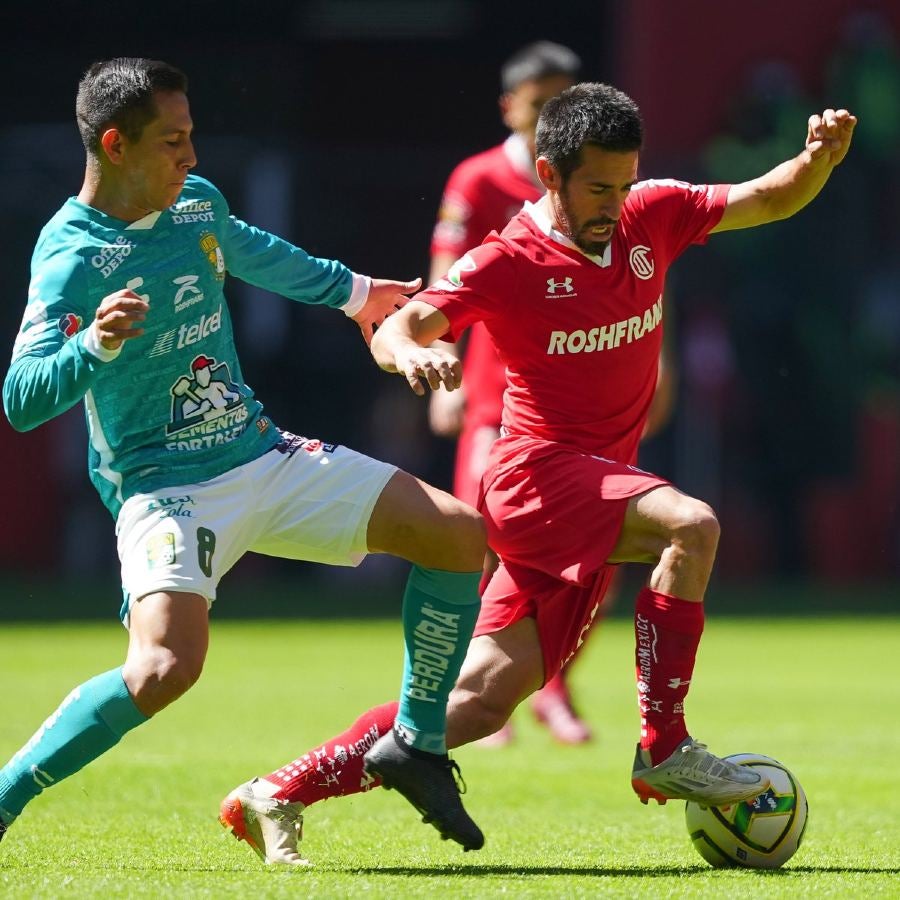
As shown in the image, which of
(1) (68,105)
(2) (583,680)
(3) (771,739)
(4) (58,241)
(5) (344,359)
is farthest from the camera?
(1) (68,105)

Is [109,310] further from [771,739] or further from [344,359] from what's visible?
[344,359]

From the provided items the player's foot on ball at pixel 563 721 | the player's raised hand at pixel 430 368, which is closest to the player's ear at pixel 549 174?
the player's raised hand at pixel 430 368

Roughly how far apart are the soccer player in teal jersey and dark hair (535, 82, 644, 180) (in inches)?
38.8

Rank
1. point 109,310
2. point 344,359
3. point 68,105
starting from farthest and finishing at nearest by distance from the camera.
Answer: point 68,105 → point 344,359 → point 109,310

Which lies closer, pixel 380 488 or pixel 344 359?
pixel 380 488

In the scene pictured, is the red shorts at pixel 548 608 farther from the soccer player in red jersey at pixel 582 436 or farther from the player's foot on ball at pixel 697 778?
the player's foot on ball at pixel 697 778

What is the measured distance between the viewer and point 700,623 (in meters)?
5.23

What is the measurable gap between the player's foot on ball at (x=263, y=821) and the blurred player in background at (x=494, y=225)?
2.96m

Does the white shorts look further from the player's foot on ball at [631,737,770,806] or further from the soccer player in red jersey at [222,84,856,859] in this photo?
the player's foot on ball at [631,737,770,806]

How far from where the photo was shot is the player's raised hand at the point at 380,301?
5.59 m

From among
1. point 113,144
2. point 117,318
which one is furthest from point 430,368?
point 113,144

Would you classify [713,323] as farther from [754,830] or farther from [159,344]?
[159,344]

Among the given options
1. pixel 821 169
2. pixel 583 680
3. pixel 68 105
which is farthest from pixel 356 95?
pixel 821 169

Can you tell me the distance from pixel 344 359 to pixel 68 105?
557 centimetres
